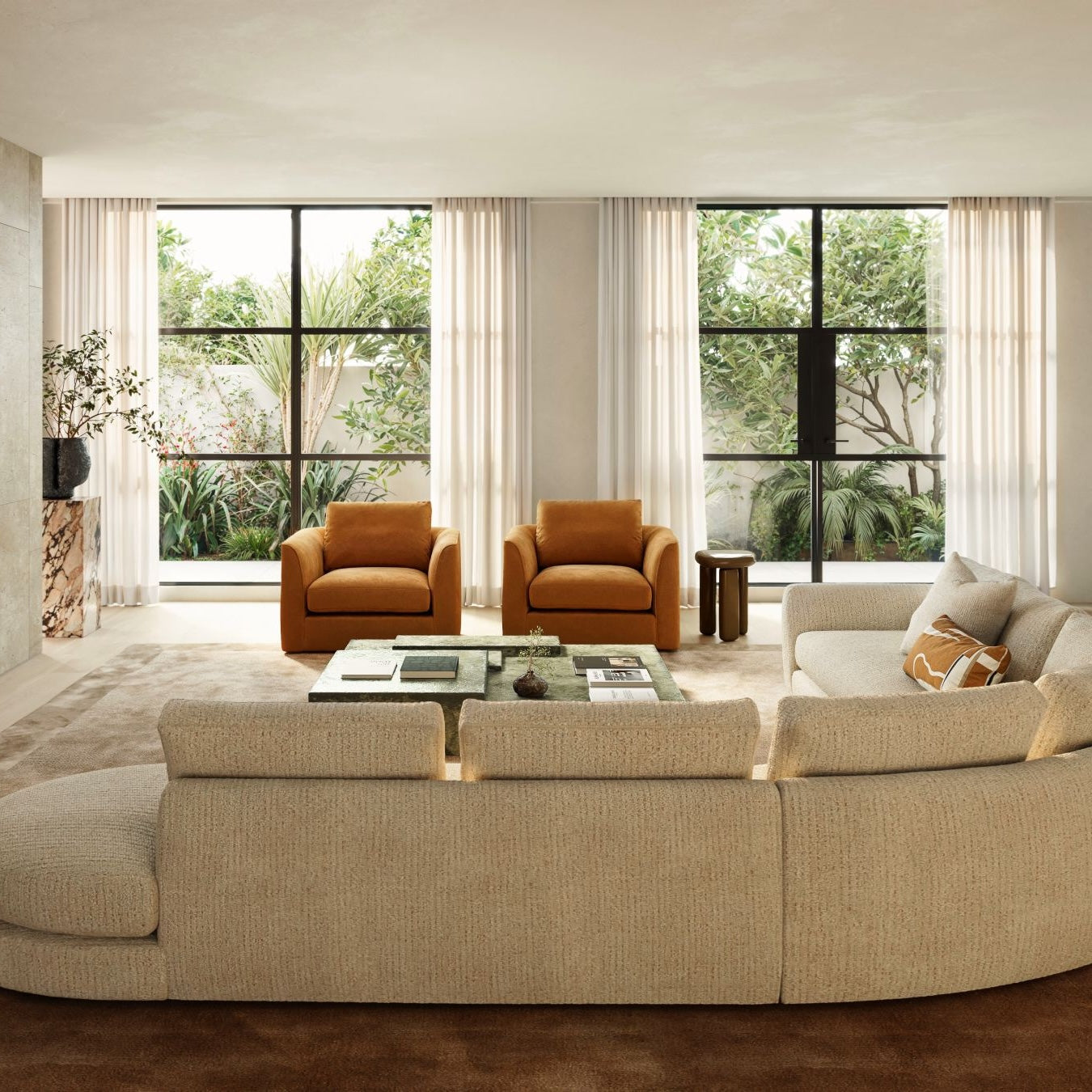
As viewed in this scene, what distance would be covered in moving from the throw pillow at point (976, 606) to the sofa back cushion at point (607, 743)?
1.95m

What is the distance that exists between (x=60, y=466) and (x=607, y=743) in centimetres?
560

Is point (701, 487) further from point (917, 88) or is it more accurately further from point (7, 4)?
point (7, 4)

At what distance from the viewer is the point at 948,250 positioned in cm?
822

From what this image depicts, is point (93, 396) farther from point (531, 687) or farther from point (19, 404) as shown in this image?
point (531, 687)

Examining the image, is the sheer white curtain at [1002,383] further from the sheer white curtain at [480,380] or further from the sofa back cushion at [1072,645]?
the sofa back cushion at [1072,645]

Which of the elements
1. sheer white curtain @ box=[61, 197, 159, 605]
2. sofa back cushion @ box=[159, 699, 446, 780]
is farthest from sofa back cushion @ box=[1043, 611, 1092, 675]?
sheer white curtain @ box=[61, 197, 159, 605]

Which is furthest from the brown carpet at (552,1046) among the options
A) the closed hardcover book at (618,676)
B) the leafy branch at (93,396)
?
the leafy branch at (93,396)

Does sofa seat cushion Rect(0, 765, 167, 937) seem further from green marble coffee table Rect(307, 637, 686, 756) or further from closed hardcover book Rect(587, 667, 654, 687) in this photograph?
closed hardcover book Rect(587, 667, 654, 687)

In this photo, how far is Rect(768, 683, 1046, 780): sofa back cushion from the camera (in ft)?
8.97

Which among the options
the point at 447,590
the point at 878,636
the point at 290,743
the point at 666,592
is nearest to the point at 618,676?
the point at 878,636

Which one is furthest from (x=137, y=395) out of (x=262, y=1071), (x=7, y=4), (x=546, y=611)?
(x=262, y=1071)

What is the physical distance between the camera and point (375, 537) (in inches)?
283

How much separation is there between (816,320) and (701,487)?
1.50 metres

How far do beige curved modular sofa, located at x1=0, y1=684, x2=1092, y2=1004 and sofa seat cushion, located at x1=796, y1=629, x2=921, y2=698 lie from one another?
1456 millimetres
